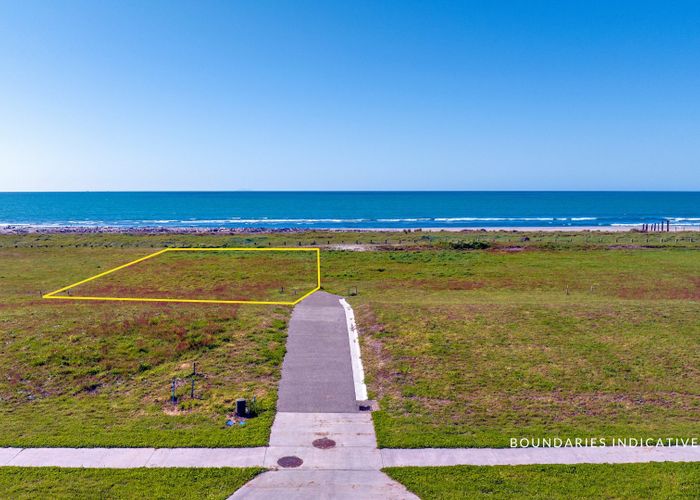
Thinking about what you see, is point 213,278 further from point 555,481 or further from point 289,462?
point 555,481

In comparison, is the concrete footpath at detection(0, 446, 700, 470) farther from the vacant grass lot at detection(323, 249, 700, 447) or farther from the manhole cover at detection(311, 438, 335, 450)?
the vacant grass lot at detection(323, 249, 700, 447)

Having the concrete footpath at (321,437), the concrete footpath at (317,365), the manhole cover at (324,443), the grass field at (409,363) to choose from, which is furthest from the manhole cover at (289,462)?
the concrete footpath at (317,365)

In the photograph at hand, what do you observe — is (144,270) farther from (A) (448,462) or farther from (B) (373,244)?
(A) (448,462)

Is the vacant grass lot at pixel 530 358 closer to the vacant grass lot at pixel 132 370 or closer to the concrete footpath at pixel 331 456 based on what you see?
the concrete footpath at pixel 331 456

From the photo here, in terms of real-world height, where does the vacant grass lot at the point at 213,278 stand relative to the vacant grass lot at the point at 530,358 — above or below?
above

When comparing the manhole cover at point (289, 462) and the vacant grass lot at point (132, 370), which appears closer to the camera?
the manhole cover at point (289, 462)

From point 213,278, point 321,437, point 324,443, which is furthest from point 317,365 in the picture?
point 213,278

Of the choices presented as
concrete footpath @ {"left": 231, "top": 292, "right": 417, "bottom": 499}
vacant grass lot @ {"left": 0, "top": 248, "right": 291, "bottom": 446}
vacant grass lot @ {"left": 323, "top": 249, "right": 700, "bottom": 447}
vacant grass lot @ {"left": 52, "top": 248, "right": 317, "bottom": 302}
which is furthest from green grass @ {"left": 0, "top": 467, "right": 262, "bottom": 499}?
vacant grass lot @ {"left": 52, "top": 248, "right": 317, "bottom": 302}
